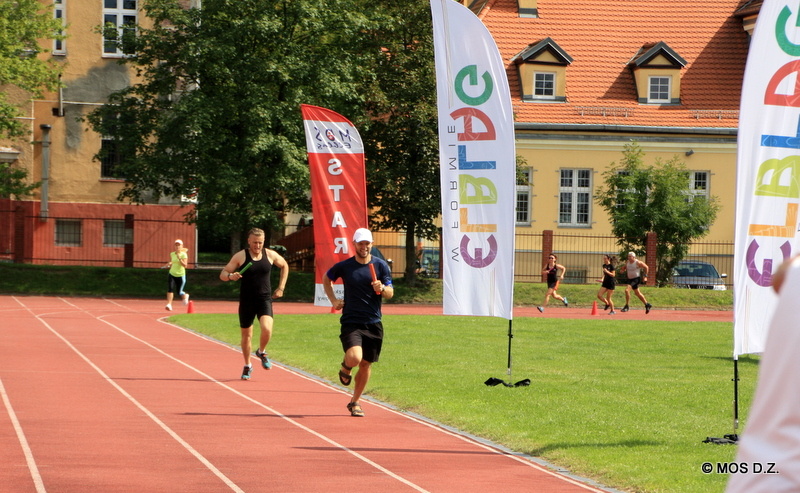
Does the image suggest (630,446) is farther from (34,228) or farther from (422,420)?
(34,228)

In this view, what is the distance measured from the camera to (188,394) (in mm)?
13359

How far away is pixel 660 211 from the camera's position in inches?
1613

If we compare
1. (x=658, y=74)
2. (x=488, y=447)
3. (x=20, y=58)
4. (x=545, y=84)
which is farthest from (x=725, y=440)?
(x=658, y=74)

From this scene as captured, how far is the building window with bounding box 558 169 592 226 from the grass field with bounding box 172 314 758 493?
2125 cm

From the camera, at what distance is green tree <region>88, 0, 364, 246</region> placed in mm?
35062

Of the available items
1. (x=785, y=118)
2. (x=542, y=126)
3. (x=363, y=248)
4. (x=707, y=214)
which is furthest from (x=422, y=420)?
(x=542, y=126)

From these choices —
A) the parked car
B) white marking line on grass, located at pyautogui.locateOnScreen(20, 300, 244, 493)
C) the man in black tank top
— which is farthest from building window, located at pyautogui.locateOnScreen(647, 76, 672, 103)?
the man in black tank top

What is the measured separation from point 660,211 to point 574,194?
6.46m

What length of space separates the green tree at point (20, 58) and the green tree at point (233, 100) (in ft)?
8.62

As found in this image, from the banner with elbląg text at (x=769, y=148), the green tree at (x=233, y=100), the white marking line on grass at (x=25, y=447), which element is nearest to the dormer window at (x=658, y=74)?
the green tree at (x=233, y=100)

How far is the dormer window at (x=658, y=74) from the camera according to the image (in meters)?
47.0

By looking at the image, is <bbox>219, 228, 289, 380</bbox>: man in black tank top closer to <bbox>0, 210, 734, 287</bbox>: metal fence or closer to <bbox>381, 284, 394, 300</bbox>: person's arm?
<bbox>381, 284, 394, 300</bbox>: person's arm

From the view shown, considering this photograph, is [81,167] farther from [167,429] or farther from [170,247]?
[167,429]

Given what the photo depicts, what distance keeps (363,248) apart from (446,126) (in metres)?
2.73
